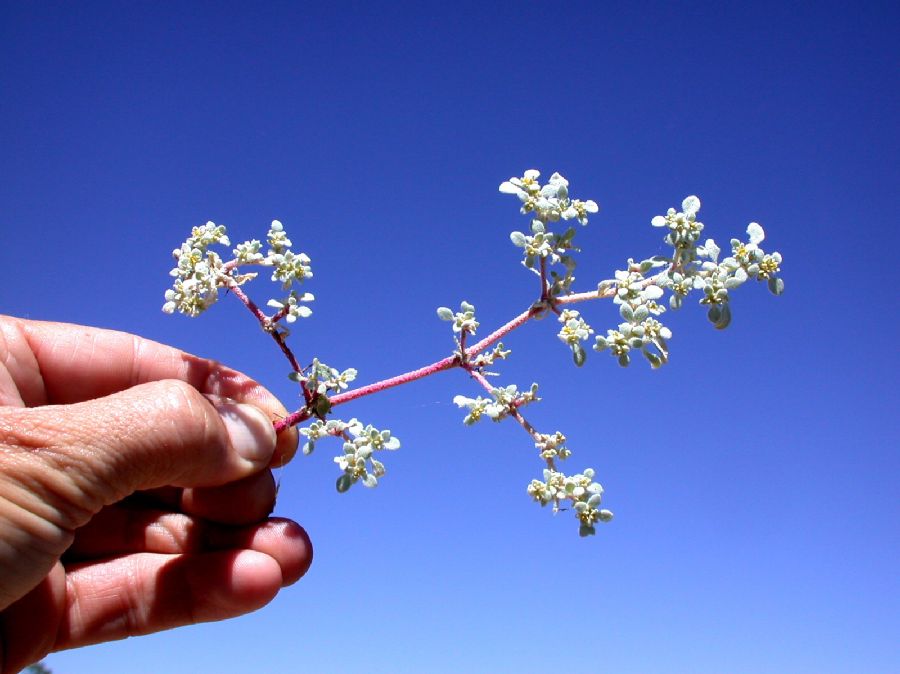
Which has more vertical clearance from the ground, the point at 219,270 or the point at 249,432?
the point at 219,270

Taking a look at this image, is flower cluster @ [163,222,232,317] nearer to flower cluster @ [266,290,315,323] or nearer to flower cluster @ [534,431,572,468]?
flower cluster @ [266,290,315,323]

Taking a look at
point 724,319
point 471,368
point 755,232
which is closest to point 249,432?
point 471,368

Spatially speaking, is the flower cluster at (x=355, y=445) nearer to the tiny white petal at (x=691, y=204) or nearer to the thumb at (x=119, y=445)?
the thumb at (x=119, y=445)

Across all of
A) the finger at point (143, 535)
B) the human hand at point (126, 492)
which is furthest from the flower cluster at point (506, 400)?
the finger at point (143, 535)

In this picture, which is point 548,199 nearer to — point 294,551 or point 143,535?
point 294,551

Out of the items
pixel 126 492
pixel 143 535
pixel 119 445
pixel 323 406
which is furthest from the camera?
pixel 143 535

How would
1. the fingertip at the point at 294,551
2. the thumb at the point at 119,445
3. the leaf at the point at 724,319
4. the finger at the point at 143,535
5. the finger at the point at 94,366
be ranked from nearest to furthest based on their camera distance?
the thumb at the point at 119,445 < the leaf at the point at 724,319 < the fingertip at the point at 294,551 < the finger at the point at 143,535 < the finger at the point at 94,366

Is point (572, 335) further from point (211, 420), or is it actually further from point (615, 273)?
point (211, 420)

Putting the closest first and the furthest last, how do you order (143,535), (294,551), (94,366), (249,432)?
(249,432)
(294,551)
(143,535)
(94,366)

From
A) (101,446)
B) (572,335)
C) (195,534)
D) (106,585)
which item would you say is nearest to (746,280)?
(572,335)
